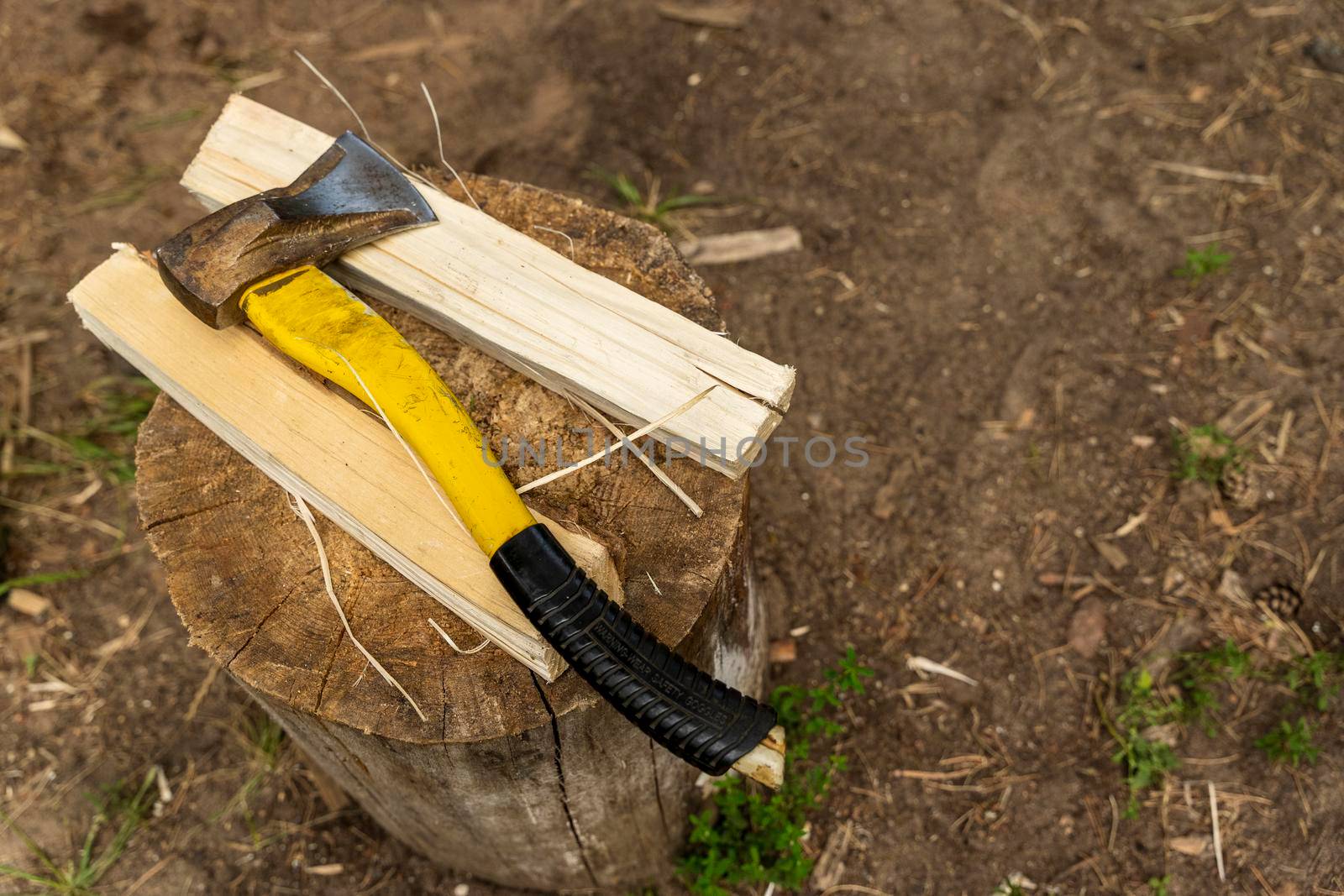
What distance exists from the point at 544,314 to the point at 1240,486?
245cm

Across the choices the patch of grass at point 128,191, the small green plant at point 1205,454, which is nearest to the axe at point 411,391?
the small green plant at point 1205,454

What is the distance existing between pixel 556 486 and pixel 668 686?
508mm

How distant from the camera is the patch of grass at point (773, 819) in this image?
2.56 metres

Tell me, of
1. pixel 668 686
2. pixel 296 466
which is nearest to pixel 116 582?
pixel 296 466

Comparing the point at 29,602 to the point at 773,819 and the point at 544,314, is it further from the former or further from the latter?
the point at 773,819

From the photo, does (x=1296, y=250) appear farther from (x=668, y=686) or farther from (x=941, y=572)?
(x=668, y=686)

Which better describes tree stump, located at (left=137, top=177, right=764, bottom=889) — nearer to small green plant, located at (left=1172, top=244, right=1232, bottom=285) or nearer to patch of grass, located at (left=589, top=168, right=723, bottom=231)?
patch of grass, located at (left=589, top=168, right=723, bottom=231)

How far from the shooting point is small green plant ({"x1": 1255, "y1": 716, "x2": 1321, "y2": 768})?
272 centimetres

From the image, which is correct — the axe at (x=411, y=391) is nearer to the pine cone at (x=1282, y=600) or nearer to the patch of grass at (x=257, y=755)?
the patch of grass at (x=257, y=755)

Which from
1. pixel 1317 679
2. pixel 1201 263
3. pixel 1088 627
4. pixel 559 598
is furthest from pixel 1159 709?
pixel 559 598

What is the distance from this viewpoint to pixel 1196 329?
3.45 m

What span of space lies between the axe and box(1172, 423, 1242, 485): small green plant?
2.19m

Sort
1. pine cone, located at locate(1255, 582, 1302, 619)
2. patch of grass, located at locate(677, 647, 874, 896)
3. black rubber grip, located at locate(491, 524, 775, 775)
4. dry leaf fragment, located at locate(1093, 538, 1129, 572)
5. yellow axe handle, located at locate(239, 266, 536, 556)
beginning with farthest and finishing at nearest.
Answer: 1. dry leaf fragment, located at locate(1093, 538, 1129, 572)
2. pine cone, located at locate(1255, 582, 1302, 619)
3. patch of grass, located at locate(677, 647, 874, 896)
4. yellow axe handle, located at locate(239, 266, 536, 556)
5. black rubber grip, located at locate(491, 524, 775, 775)

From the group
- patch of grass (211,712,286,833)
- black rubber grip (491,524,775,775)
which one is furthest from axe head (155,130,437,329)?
patch of grass (211,712,286,833)
